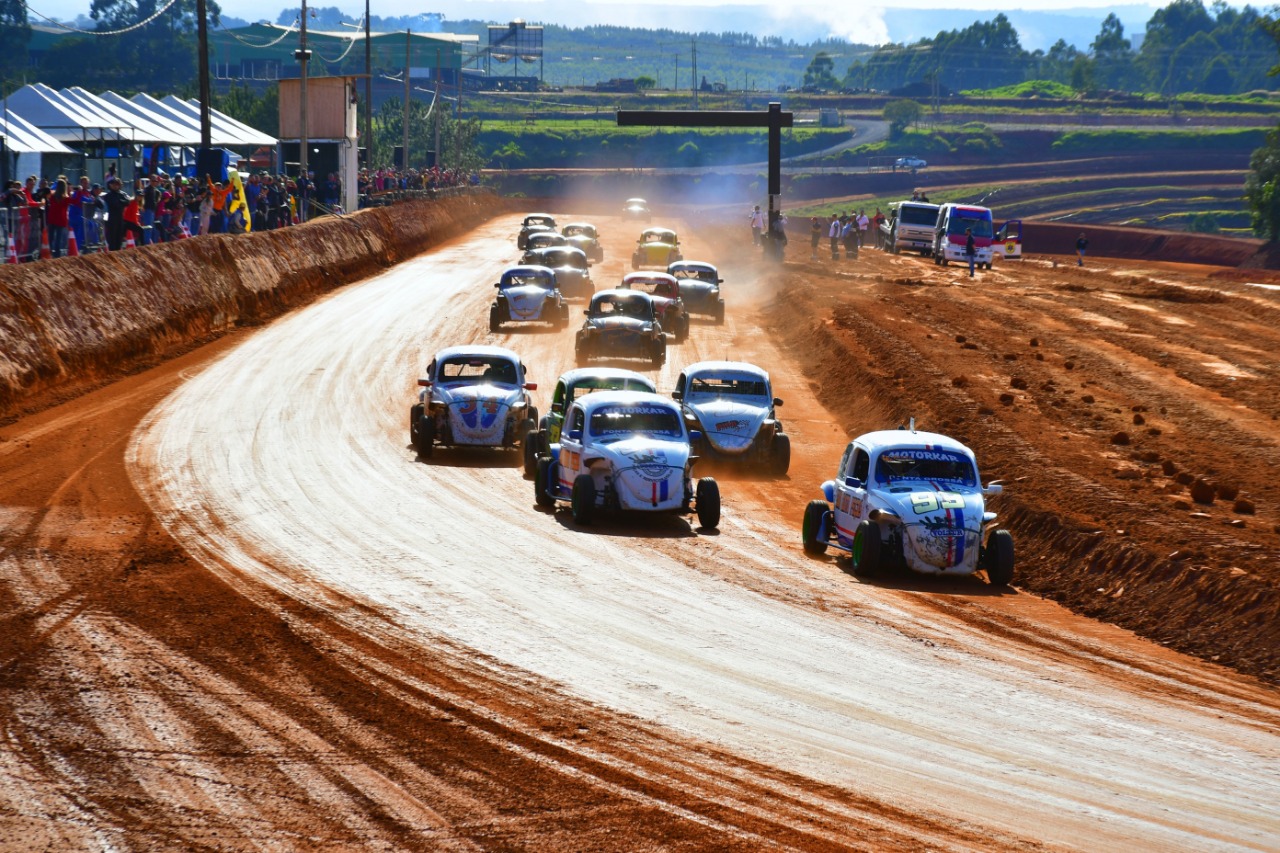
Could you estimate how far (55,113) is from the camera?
43062mm

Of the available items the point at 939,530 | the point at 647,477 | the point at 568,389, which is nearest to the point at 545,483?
the point at 647,477

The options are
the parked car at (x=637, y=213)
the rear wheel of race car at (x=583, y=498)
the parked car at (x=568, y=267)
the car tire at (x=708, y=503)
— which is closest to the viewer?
the rear wheel of race car at (x=583, y=498)

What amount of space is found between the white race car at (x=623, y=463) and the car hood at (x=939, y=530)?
124 inches

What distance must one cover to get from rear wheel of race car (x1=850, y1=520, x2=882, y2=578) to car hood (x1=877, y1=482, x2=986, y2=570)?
0.36 m

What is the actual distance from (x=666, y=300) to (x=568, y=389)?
16.4 metres

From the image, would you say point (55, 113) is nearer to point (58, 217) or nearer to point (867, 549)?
point (58, 217)

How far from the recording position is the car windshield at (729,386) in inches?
1001

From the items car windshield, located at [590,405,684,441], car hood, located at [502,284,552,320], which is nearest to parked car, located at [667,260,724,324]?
car hood, located at [502,284,552,320]

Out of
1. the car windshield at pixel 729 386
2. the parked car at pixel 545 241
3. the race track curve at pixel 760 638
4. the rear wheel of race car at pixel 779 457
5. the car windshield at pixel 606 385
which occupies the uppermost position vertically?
the parked car at pixel 545 241

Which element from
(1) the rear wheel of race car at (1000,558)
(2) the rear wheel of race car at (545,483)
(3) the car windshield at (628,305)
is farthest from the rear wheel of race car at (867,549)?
(3) the car windshield at (628,305)

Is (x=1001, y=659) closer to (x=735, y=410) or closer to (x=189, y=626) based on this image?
(x=189, y=626)

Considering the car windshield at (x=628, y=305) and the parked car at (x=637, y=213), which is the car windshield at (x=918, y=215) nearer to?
the parked car at (x=637, y=213)

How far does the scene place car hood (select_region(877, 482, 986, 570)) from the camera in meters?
17.6

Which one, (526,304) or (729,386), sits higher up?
(526,304)
